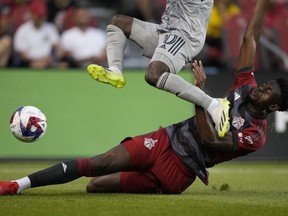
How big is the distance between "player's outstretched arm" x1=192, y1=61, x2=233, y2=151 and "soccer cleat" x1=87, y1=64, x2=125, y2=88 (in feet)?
2.88

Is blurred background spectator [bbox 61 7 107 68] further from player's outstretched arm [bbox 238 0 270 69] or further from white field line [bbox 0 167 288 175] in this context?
player's outstretched arm [bbox 238 0 270 69]

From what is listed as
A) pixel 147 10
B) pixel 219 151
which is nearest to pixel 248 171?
pixel 219 151

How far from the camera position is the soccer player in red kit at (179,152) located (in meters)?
7.98

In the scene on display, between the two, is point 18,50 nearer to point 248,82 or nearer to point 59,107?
point 59,107

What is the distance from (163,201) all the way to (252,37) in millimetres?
2338

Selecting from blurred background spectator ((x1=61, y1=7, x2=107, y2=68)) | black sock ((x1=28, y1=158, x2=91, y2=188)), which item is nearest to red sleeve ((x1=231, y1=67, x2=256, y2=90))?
black sock ((x1=28, y1=158, x2=91, y2=188))

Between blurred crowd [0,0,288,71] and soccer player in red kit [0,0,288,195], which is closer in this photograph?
soccer player in red kit [0,0,288,195]

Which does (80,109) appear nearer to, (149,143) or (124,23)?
(124,23)

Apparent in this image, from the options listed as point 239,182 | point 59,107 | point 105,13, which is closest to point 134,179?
point 239,182

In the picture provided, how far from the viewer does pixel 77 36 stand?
1532 cm

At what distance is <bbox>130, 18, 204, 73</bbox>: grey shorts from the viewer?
8461mm

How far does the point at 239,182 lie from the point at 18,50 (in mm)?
6269

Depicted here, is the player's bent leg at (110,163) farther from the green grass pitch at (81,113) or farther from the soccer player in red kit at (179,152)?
the green grass pitch at (81,113)

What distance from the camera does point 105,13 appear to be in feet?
59.3
